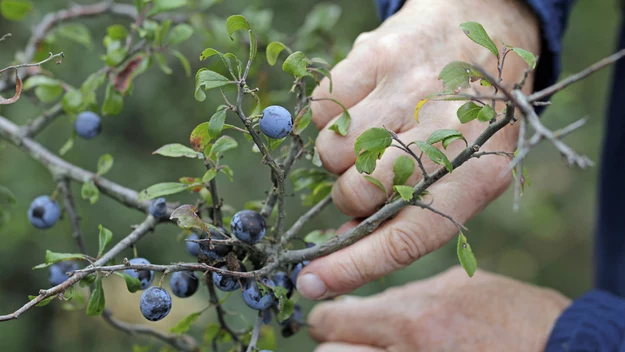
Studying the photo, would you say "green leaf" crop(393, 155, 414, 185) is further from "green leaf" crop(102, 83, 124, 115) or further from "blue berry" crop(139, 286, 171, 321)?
"green leaf" crop(102, 83, 124, 115)

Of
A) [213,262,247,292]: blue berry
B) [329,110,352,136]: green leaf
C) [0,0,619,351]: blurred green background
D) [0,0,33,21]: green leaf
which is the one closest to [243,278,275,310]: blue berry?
[213,262,247,292]: blue berry

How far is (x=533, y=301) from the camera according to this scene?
1794 mm

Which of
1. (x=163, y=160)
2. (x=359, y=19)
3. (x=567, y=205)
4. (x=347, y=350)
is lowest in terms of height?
(x=567, y=205)

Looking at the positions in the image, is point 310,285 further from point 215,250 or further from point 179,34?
point 179,34

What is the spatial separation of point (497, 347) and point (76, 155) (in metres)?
2.28

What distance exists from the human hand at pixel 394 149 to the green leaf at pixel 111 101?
46 centimetres

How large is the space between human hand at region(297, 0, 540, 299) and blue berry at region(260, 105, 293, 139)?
0.93ft

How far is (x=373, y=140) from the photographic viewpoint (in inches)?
38.4

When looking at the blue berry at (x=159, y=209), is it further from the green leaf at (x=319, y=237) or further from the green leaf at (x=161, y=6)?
the green leaf at (x=161, y=6)

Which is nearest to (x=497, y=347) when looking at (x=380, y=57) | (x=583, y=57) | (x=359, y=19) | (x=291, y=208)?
(x=380, y=57)

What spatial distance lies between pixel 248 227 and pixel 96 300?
0.29m

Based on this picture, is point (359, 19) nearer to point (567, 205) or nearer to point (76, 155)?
point (76, 155)

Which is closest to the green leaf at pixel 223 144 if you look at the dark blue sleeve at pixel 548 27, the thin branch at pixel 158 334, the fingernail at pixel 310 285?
the fingernail at pixel 310 285

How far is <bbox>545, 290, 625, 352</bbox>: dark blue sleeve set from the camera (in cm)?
156
